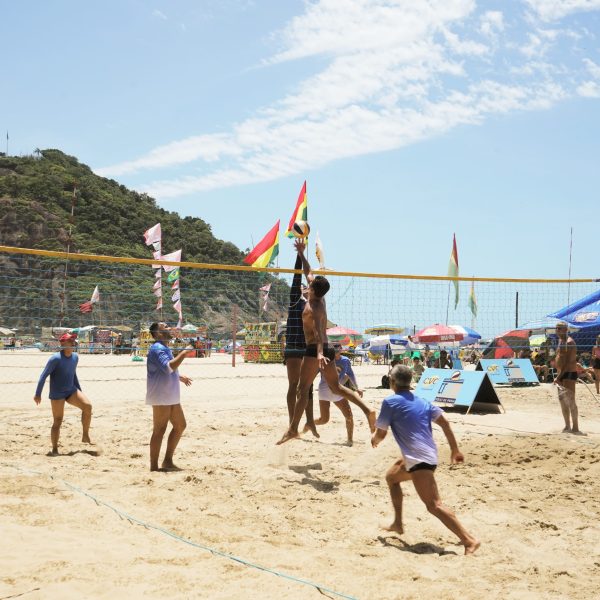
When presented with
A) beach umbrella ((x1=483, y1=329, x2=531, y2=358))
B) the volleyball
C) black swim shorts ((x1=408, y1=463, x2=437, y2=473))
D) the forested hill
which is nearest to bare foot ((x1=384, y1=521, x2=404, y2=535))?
black swim shorts ((x1=408, y1=463, x2=437, y2=473))

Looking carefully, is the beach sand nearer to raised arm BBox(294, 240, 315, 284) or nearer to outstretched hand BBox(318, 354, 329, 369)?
outstretched hand BBox(318, 354, 329, 369)

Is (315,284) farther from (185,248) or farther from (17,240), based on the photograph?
(185,248)

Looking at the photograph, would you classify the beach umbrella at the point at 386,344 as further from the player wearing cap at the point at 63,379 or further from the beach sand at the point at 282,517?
the player wearing cap at the point at 63,379

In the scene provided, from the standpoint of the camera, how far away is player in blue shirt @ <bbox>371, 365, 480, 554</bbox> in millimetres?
4023

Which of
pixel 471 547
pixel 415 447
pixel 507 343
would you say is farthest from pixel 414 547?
pixel 507 343

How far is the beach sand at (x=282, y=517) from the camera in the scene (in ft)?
11.1

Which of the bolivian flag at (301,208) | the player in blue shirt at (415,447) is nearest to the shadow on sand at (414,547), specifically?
the player in blue shirt at (415,447)

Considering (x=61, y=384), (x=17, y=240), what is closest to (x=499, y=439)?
(x=61, y=384)

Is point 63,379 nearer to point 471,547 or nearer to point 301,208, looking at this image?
point 471,547

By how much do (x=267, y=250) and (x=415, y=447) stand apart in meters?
10.6

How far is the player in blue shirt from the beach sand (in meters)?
0.20

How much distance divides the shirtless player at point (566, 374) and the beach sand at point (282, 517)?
50 cm

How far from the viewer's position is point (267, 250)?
14.4 metres

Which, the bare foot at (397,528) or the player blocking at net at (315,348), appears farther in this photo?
the player blocking at net at (315,348)
